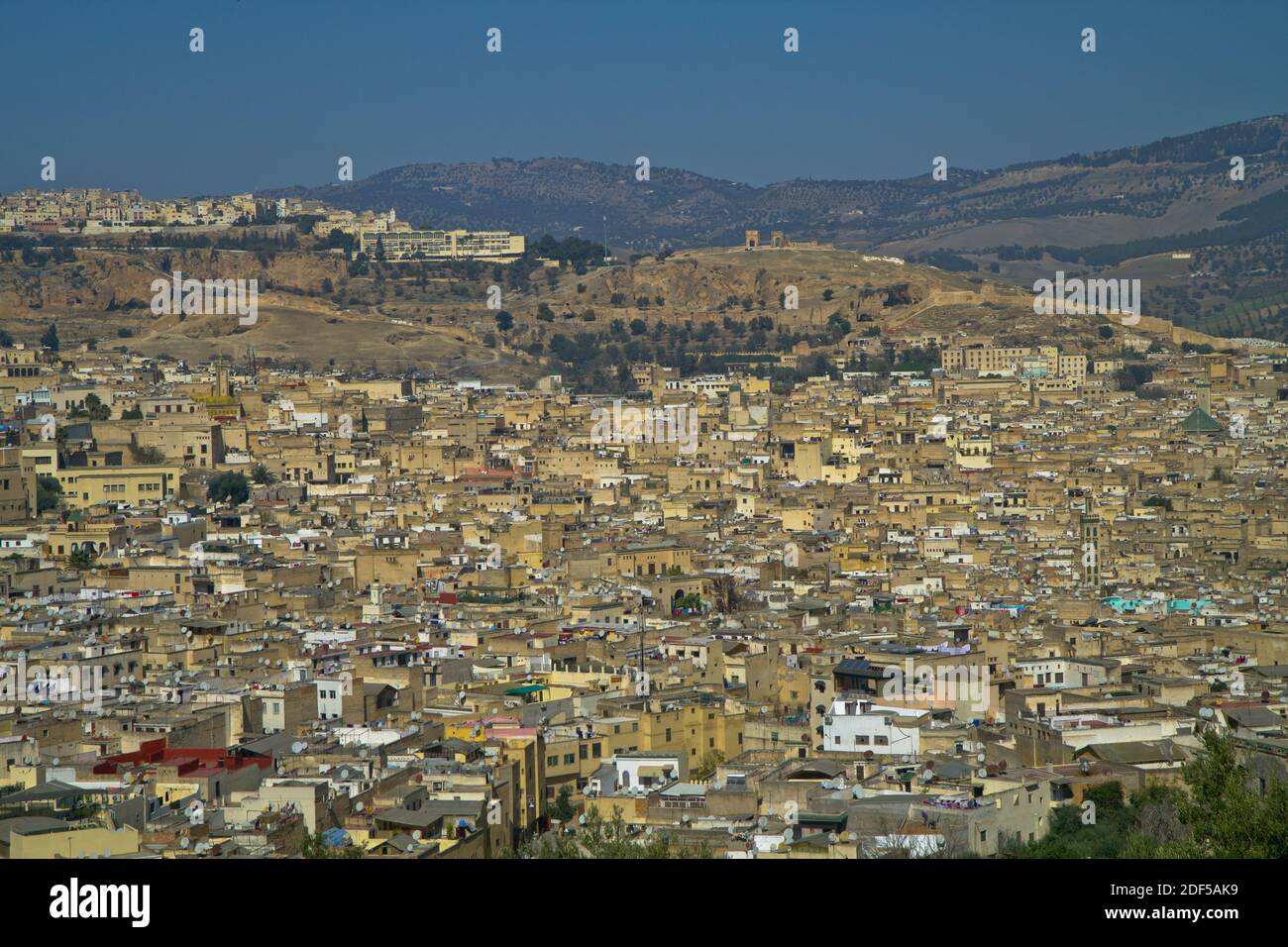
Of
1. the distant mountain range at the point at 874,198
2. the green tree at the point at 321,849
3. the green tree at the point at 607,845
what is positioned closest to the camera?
the green tree at the point at 607,845

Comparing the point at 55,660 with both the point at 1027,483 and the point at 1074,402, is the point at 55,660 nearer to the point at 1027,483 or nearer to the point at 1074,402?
the point at 1027,483

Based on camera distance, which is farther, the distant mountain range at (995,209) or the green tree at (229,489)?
the distant mountain range at (995,209)

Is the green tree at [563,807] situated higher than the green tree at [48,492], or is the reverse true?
the green tree at [48,492]

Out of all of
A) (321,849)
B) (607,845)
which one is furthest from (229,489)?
(607,845)

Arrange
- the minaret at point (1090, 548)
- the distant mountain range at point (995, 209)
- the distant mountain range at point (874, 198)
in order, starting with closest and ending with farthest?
the minaret at point (1090, 548) → the distant mountain range at point (995, 209) → the distant mountain range at point (874, 198)

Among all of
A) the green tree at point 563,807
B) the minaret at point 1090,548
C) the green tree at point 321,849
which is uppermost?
the minaret at point 1090,548

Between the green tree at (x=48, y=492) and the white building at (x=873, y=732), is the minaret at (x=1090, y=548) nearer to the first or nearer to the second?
the white building at (x=873, y=732)

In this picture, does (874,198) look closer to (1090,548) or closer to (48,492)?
(48,492)

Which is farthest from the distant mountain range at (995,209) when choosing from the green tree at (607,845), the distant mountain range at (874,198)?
the green tree at (607,845)
